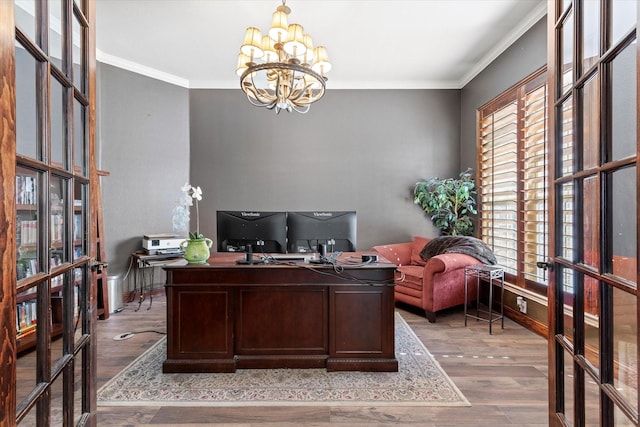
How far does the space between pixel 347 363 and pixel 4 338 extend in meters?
1.96

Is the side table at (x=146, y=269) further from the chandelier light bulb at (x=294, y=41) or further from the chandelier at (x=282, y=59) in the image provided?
the chandelier light bulb at (x=294, y=41)

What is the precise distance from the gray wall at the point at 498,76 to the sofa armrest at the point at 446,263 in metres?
1.49

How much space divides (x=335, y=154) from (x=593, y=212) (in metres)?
3.75

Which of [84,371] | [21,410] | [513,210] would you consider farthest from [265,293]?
[513,210]

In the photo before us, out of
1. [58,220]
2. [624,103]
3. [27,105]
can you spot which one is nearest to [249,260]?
[58,220]

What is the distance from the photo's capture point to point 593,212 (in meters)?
1.13

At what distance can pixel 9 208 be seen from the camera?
79 cm

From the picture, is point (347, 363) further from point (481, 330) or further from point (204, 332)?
point (481, 330)

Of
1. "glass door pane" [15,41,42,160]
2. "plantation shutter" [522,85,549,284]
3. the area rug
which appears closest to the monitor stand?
the area rug

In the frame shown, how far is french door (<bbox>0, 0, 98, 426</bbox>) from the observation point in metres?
0.78

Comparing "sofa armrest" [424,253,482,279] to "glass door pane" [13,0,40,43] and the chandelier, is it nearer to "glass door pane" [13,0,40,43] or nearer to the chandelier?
the chandelier

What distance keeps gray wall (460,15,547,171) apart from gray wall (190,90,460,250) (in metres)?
0.20

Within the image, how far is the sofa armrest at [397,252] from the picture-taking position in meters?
4.19

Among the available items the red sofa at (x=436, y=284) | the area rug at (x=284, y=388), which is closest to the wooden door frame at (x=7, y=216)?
the area rug at (x=284, y=388)
